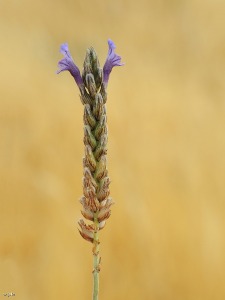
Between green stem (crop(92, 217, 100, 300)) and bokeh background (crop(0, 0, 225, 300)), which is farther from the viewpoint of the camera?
bokeh background (crop(0, 0, 225, 300))

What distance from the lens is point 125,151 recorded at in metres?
2.28

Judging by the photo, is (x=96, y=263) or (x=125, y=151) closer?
(x=96, y=263)

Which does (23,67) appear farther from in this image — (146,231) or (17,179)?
(146,231)

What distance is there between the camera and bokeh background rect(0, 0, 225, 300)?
6.80ft

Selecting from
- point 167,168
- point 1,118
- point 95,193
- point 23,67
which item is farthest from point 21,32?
point 95,193

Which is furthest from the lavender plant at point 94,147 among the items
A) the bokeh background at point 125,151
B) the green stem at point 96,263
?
the bokeh background at point 125,151

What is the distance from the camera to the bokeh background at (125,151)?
207cm

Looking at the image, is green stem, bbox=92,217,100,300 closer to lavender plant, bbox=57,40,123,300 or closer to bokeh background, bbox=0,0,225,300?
lavender plant, bbox=57,40,123,300

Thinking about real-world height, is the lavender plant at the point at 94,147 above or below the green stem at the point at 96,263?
above

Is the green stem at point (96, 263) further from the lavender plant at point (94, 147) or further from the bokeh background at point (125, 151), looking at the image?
the bokeh background at point (125, 151)

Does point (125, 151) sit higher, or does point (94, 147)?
point (125, 151)

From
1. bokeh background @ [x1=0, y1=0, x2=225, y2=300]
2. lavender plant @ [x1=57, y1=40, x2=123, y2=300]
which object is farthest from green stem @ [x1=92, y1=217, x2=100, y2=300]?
bokeh background @ [x1=0, y1=0, x2=225, y2=300]

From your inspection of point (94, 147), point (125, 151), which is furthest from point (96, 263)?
point (125, 151)

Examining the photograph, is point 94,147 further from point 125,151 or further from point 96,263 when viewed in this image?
point 125,151
